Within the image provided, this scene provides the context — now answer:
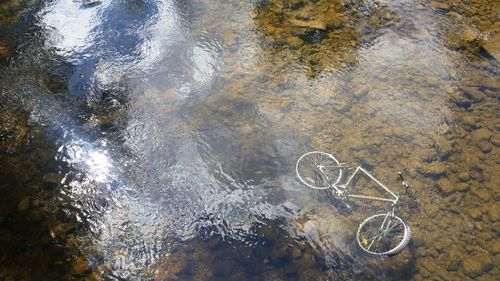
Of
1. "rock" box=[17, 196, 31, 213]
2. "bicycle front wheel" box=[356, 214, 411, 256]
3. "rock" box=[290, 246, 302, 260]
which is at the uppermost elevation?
"bicycle front wheel" box=[356, 214, 411, 256]

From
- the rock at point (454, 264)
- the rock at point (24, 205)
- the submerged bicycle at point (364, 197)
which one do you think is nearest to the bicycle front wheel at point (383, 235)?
the submerged bicycle at point (364, 197)

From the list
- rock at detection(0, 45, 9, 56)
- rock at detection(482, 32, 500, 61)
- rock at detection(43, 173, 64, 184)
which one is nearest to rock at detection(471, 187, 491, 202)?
rock at detection(482, 32, 500, 61)

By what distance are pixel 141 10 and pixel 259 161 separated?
7656 mm

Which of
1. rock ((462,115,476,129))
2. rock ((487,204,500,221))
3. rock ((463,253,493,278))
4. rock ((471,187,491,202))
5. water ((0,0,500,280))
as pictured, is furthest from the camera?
rock ((462,115,476,129))

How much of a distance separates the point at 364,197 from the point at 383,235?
0.79 meters

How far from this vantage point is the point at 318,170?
297 inches

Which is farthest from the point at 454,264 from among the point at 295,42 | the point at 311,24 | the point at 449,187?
the point at 311,24

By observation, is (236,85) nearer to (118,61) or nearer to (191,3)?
(118,61)

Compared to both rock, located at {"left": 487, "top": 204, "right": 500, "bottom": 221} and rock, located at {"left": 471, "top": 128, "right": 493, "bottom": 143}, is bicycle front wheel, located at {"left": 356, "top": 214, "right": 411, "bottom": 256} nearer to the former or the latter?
rock, located at {"left": 487, "top": 204, "right": 500, "bottom": 221}

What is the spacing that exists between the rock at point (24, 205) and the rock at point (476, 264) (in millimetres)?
8875

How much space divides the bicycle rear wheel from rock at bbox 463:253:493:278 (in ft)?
9.10

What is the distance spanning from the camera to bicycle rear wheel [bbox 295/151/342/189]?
7.34 meters

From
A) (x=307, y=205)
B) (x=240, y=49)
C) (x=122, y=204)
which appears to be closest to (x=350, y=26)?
(x=240, y=49)

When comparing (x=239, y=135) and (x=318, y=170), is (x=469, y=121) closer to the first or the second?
(x=318, y=170)
